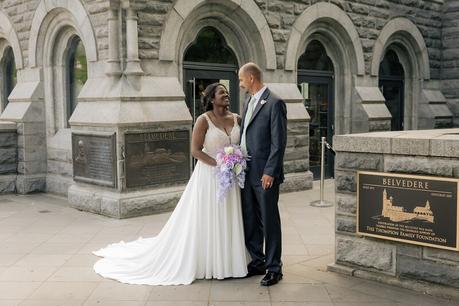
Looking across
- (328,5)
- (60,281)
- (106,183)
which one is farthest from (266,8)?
(60,281)

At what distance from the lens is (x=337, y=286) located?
5.32 meters

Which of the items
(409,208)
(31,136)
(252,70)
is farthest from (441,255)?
(31,136)

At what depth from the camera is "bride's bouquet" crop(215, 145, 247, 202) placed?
545cm

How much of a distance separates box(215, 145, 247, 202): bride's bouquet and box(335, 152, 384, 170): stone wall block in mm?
995

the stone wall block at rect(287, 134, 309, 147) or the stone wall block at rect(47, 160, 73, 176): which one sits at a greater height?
the stone wall block at rect(287, 134, 309, 147)

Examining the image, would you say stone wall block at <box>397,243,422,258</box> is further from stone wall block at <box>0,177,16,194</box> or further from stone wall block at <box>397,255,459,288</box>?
stone wall block at <box>0,177,16,194</box>

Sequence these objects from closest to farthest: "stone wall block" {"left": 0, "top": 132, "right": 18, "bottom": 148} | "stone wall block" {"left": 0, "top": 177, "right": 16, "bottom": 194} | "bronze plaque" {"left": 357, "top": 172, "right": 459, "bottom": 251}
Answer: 1. "bronze plaque" {"left": 357, "top": 172, "right": 459, "bottom": 251}
2. "stone wall block" {"left": 0, "top": 132, "right": 18, "bottom": 148}
3. "stone wall block" {"left": 0, "top": 177, "right": 16, "bottom": 194}

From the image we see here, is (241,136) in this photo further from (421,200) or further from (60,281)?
(60,281)

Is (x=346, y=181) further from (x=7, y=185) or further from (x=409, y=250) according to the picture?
(x=7, y=185)

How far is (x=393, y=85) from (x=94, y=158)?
29.9 feet

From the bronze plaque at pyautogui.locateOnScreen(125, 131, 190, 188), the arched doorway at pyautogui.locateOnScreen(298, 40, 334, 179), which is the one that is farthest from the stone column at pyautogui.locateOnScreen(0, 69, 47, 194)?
the arched doorway at pyautogui.locateOnScreen(298, 40, 334, 179)

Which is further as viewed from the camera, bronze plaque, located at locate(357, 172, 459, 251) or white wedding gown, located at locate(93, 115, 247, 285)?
white wedding gown, located at locate(93, 115, 247, 285)

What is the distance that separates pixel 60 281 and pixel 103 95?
13.2 feet

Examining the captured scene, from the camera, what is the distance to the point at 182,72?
9898mm
